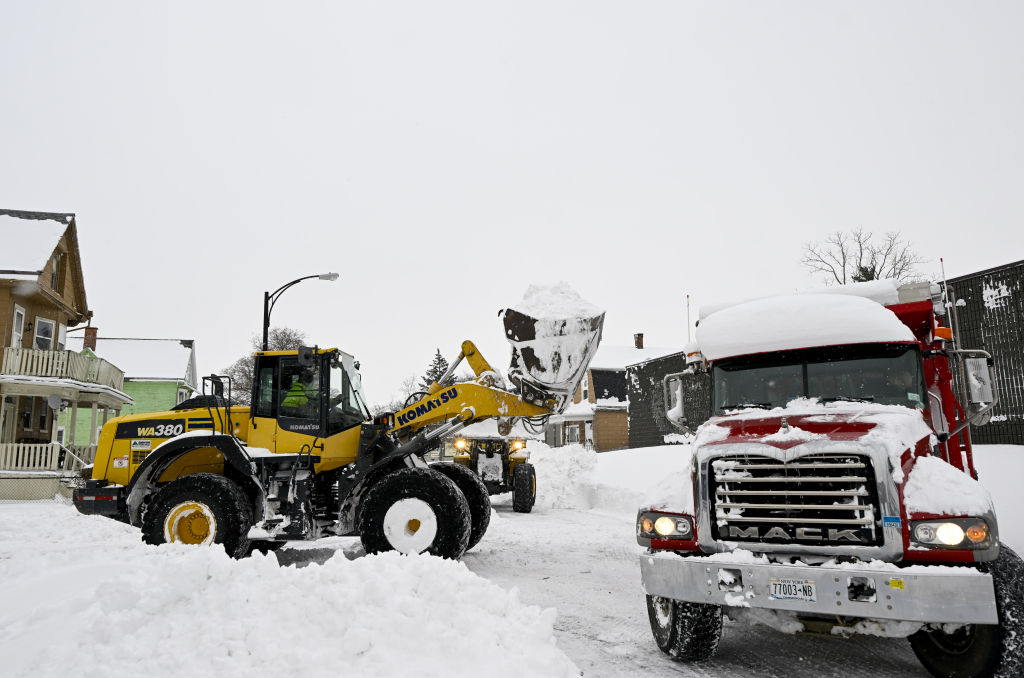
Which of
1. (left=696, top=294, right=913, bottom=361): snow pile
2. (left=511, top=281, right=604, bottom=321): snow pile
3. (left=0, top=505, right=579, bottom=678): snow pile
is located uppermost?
(left=511, top=281, right=604, bottom=321): snow pile

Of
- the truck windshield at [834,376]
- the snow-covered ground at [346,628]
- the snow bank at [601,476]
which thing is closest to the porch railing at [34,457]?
the snow bank at [601,476]

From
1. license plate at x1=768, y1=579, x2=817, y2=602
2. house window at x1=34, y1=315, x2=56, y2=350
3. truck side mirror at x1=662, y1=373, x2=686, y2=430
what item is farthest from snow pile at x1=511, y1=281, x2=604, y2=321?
house window at x1=34, y1=315, x2=56, y2=350

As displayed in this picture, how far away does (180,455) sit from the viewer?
347 inches

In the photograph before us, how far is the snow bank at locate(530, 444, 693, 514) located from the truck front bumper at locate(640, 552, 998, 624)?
11859 mm

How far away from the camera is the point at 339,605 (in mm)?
4426

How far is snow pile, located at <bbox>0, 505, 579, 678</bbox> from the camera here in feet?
12.4

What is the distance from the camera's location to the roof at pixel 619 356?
46.3m

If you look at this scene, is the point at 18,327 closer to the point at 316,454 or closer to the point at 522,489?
the point at 522,489

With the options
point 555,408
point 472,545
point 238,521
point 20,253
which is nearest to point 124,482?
point 238,521

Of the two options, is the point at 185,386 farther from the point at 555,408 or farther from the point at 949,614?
the point at 949,614

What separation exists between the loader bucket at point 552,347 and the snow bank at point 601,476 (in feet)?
28.4

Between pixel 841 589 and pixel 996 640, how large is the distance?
92cm

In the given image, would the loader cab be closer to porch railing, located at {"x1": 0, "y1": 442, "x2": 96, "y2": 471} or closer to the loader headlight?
the loader headlight

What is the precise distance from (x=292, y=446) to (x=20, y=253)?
22.4 m
